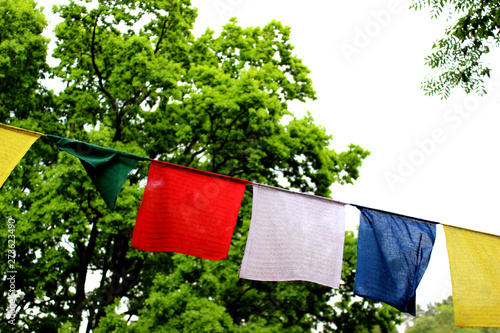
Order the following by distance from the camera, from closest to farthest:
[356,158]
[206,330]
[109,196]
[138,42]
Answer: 1. [109,196]
2. [206,330]
3. [138,42]
4. [356,158]

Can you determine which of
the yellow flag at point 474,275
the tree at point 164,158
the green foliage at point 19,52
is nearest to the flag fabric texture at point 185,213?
the yellow flag at point 474,275

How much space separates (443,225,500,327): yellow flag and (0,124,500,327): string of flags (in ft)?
0.04

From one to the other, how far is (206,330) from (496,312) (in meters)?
5.28

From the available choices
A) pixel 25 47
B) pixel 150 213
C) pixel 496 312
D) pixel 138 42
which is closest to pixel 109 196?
pixel 150 213

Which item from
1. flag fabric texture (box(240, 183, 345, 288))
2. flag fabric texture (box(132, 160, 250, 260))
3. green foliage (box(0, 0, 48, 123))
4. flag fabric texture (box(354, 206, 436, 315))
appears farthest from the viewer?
green foliage (box(0, 0, 48, 123))

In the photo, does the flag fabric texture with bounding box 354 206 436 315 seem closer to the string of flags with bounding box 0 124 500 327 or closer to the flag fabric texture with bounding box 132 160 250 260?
the string of flags with bounding box 0 124 500 327

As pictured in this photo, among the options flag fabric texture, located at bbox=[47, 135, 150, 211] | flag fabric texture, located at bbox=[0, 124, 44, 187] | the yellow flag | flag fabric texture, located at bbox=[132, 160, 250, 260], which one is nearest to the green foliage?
flag fabric texture, located at bbox=[0, 124, 44, 187]

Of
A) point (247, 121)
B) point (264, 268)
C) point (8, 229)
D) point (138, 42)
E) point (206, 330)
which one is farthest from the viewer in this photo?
point (247, 121)

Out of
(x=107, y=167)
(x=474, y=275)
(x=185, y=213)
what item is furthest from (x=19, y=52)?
(x=474, y=275)

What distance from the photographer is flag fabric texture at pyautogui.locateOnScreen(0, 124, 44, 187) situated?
11.9 feet

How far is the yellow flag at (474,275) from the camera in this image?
460 cm

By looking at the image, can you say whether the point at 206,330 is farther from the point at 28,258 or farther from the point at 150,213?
the point at 28,258

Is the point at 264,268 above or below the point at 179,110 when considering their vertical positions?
below

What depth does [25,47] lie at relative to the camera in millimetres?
10562
